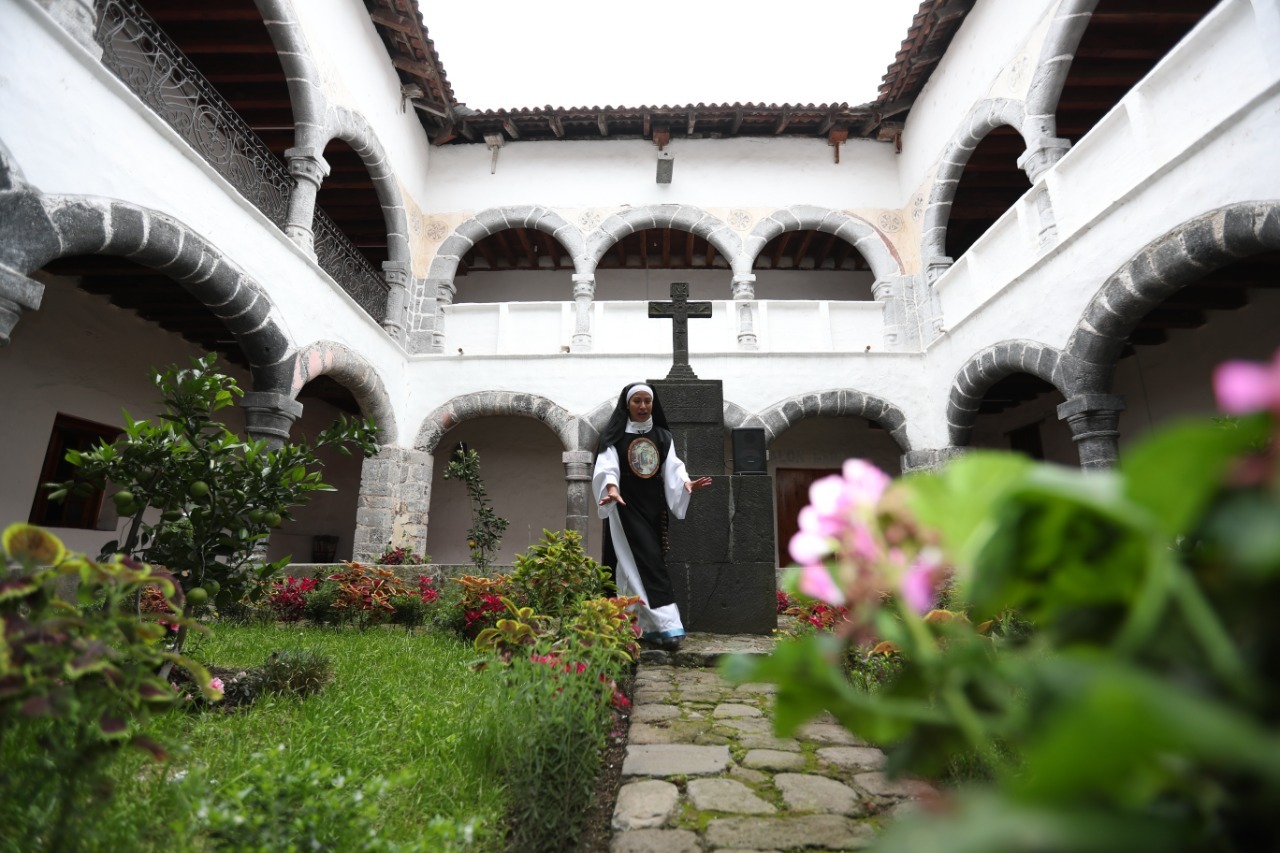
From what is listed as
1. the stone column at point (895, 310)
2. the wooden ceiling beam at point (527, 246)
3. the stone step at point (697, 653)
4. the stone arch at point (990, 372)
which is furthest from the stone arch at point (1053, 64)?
the wooden ceiling beam at point (527, 246)

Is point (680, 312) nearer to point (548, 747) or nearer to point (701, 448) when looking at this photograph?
point (701, 448)

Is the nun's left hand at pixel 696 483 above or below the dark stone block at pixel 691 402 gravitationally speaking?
below

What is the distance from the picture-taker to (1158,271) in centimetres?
490

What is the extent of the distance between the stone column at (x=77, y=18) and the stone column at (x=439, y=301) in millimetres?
5361

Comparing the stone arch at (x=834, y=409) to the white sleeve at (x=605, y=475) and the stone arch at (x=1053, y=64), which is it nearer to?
the stone arch at (x=1053, y=64)

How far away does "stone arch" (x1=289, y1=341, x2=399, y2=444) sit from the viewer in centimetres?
660

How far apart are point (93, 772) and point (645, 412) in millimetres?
3351

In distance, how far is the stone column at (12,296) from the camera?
3555 millimetres

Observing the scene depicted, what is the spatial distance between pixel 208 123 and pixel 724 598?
659 centimetres

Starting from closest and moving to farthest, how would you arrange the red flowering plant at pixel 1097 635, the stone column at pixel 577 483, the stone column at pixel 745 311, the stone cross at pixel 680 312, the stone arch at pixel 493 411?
the red flowering plant at pixel 1097 635, the stone cross at pixel 680 312, the stone column at pixel 577 483, the stone arch at pixel 493 411, the stone column at pixel 745 311

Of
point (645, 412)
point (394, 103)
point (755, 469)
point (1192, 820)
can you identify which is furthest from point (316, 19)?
point (1192, 820)

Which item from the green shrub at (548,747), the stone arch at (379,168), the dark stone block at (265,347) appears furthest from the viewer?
the stone arch at (379,168)

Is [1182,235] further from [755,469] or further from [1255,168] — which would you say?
[755,469]

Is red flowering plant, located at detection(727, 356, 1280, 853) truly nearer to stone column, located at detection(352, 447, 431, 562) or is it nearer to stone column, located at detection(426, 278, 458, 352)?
stone column, located at detection(352, 447, 431, 562)
